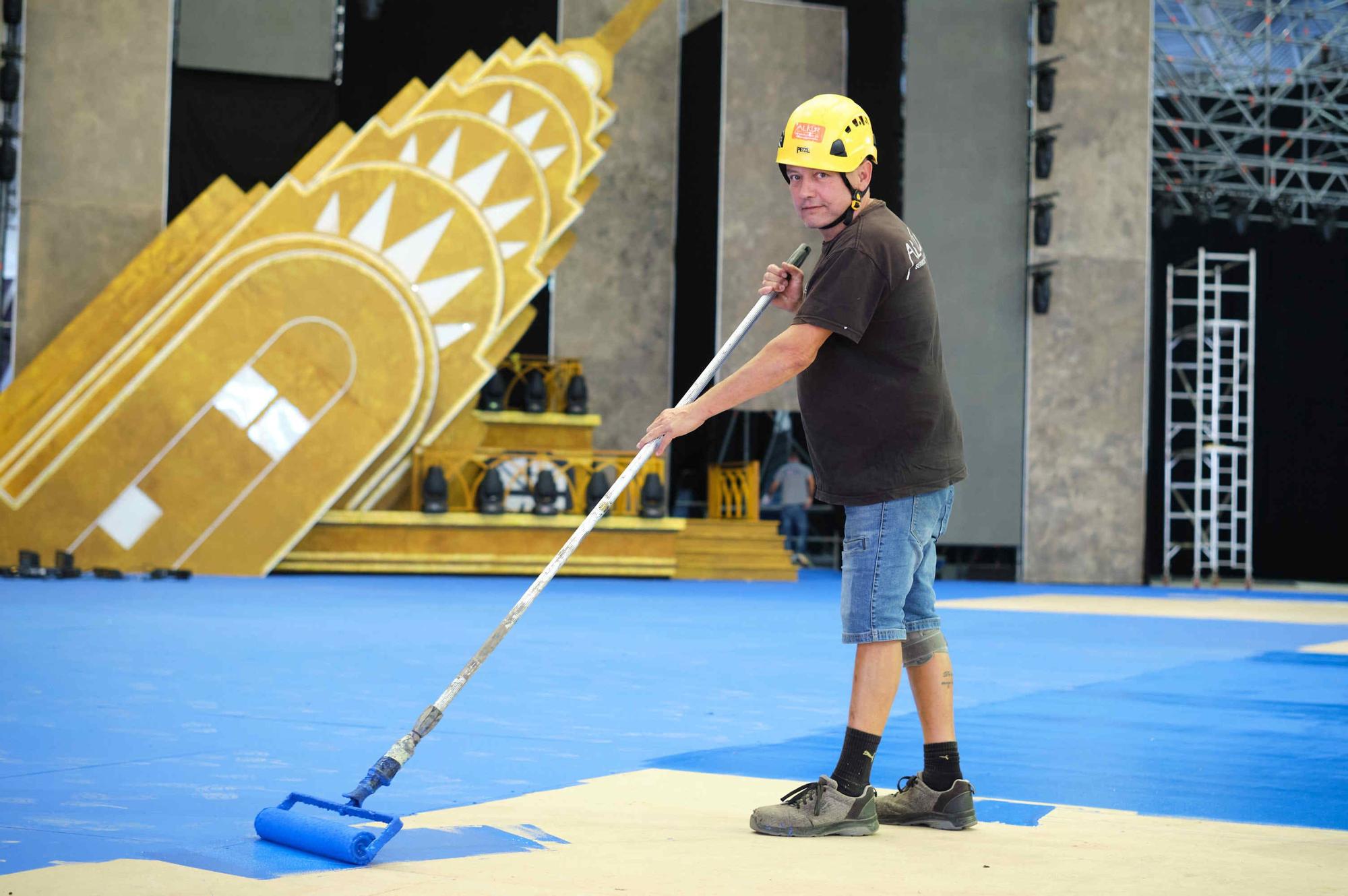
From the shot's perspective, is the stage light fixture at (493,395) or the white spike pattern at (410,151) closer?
the white spike pattern at (410,151)

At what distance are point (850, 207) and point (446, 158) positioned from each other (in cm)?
1187

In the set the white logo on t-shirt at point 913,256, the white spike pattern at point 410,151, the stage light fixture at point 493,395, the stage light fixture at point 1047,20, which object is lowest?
the white logo on t-shirt at point 913,256

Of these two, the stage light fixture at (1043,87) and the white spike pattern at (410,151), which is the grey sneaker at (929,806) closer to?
the white spike pattern at (410,151)

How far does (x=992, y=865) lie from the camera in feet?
10.0

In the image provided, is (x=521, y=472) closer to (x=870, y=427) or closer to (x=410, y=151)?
(x=410, y=151)

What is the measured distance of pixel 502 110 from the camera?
50.4 feet

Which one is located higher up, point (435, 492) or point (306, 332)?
point (306, 332)

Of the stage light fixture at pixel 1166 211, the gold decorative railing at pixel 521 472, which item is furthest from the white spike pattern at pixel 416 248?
the stage light fixture at pixel 1166 211

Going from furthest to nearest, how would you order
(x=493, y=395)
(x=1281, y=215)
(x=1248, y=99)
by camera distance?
1. (x=1281, y=215)
2. (x=1248, y=99)
3. (x=493, y=395)

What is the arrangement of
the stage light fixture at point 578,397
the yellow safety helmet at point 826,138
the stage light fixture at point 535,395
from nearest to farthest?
1. the yellow safety helmet at point 826,138
2. the stage light fixture at point 535,395
3. the stage light fixture at point 578,397

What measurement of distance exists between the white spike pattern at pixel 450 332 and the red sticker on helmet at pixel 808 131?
11483mm

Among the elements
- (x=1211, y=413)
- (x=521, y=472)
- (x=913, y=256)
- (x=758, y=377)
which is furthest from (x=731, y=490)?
(x=758, y=377)

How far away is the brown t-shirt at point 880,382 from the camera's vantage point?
11.7 ft

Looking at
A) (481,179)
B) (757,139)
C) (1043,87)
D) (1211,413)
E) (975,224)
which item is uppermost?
(1043,87)
